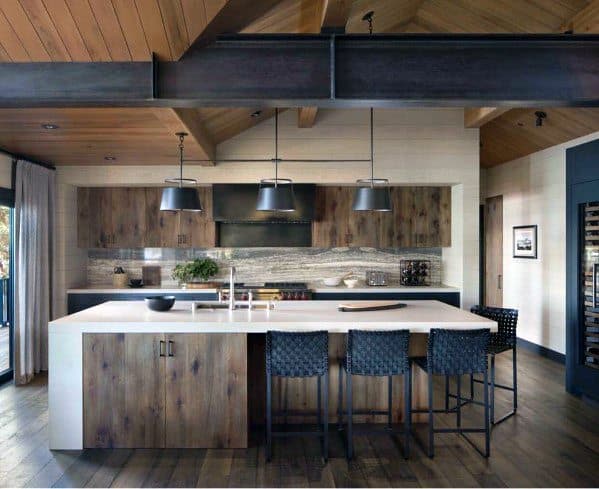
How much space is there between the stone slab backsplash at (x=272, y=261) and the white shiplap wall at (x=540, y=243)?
4.10 ft

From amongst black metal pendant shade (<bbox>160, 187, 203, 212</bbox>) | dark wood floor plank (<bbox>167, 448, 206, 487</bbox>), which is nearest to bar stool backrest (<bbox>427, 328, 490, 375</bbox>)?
dark wood floor plank (<bbox>167, 448, 206, 487</bbox>)

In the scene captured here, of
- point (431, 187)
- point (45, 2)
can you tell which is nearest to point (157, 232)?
point (431, 187)

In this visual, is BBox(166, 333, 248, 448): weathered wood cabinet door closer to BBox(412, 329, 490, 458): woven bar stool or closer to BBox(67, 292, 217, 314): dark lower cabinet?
BBox(412, 329, 490, 458): woven bar stool

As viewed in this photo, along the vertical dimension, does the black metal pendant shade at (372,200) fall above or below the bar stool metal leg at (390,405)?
above

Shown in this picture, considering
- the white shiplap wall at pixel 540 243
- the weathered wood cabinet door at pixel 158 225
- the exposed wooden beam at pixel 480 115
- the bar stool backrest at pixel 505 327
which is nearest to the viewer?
the bar stool backrest at pixel 505 327

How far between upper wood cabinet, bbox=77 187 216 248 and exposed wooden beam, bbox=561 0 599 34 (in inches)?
178

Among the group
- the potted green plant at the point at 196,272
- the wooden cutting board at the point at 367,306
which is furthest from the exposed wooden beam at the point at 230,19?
the potted green plant at the point at 196,272

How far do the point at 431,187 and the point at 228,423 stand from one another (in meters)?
4.48

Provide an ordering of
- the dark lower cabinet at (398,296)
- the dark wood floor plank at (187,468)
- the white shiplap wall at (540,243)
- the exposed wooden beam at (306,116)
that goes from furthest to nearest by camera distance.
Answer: the dark lower cabinet at (398,296)
the white shiplap wall at (540,243)
the exposed wooden beam at (306,116)
the dark wood floor plank at (187,468)

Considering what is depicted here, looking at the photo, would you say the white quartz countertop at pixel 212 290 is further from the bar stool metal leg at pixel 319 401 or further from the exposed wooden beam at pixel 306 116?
the bar stool metal leg at pixel 319 401

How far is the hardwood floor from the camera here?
321 cm

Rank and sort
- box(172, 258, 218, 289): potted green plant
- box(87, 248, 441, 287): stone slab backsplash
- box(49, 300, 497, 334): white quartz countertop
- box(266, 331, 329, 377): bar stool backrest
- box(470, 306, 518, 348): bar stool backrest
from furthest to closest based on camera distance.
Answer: box(87, 248, 441, 287): stone slab backsplash, box(172, 258, 218, 289): potted green plant, box(470, 306, 518, 348): bar stool backrest, box(49, 300, 497, 334): white quartz countertop, box(266, 331, 329, 377): bar stool backrest

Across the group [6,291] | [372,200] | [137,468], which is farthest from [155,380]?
[6,291]

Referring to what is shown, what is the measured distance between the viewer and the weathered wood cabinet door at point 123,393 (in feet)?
12.3
